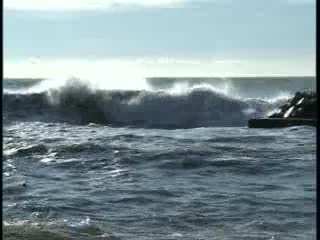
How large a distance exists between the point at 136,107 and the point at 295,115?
8411 mm

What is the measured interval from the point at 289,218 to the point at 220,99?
18.2 meters

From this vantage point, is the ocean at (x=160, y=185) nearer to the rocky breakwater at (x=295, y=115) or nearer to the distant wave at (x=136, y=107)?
the rocky breakwater at (x=295, y=115)

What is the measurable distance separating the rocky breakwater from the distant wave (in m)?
3.14

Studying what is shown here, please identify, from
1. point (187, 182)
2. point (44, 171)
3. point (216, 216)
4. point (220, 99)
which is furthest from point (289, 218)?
point (220, 99)

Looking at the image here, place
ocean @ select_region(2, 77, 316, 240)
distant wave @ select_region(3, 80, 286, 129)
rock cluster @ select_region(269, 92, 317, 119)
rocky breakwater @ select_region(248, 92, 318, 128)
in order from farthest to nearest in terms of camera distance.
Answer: distant wave @ select_region(3, 80, 286, 129) → rock cluster @ select_region(269, 92, 317, 119) → rocky breakwater @ select_region(248, 92, 318, 128) → ocean @ select_region(2, 77, 316, 240)

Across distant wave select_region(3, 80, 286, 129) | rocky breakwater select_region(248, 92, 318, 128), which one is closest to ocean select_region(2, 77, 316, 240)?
rocky breakwater select_region(248, 92, 318, 128)

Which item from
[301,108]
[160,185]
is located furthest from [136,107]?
[160,185]

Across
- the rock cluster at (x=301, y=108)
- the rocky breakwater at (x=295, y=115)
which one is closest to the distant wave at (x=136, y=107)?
the rock cluster at (x=301, y=108)

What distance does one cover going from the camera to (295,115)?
56.7 ft

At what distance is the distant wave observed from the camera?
21969 mm

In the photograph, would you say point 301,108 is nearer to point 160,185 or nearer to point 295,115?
point 295,115

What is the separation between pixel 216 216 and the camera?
5910 mm

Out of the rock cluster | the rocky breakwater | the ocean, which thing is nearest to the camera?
the ocean

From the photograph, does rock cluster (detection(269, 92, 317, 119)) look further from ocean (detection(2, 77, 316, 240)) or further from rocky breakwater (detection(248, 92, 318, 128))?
ocean (detection(2, 77, 316, 240))
